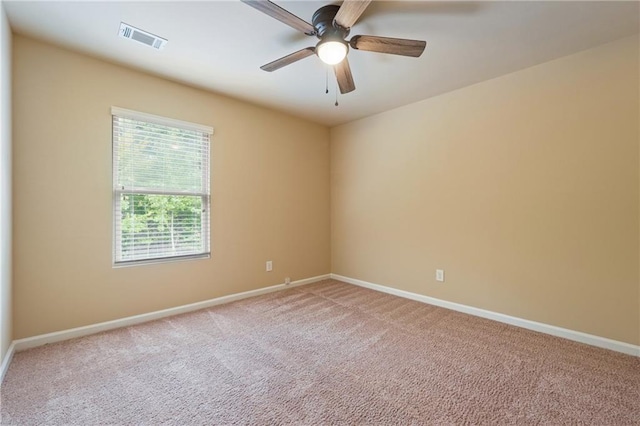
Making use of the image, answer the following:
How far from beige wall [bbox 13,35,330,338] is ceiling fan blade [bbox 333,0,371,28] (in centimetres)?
207

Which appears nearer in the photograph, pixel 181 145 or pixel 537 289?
pixel 537 289

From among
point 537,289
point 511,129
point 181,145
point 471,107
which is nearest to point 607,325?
point 537,289

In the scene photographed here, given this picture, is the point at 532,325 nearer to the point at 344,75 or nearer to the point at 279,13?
the point at 344,75

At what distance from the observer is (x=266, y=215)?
3.85m

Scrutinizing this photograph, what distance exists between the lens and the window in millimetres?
2748

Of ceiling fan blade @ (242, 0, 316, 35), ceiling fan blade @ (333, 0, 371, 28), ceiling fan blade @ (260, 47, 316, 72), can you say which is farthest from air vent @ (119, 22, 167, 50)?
ceiling fan blade @ (333, 0, 371, 28)

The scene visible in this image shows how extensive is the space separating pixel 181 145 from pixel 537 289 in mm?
3841

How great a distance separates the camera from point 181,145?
3119mm

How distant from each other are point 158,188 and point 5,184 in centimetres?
108

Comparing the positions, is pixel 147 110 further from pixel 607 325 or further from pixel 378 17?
pixel 607 325

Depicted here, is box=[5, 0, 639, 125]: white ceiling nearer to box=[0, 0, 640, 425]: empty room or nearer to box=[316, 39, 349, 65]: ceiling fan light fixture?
box=[0, 0, 640, 425]: empty room

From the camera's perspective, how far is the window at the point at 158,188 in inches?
108

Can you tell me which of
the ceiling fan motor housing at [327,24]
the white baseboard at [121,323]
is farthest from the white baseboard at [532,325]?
the ceiling fan motor housing at [327,24]

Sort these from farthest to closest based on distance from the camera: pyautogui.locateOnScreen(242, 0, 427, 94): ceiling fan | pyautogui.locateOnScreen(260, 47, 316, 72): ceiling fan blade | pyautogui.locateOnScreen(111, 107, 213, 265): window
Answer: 1. pyautogui.locateOnScreen(111, 107, 213, 265): window
2. pyautogui.locateOnScreen(260, 47, 316, 72): ceiling fan blade
3. pyautogui.locateOnScreen(242, 0, 427, 94): ceiling fan
